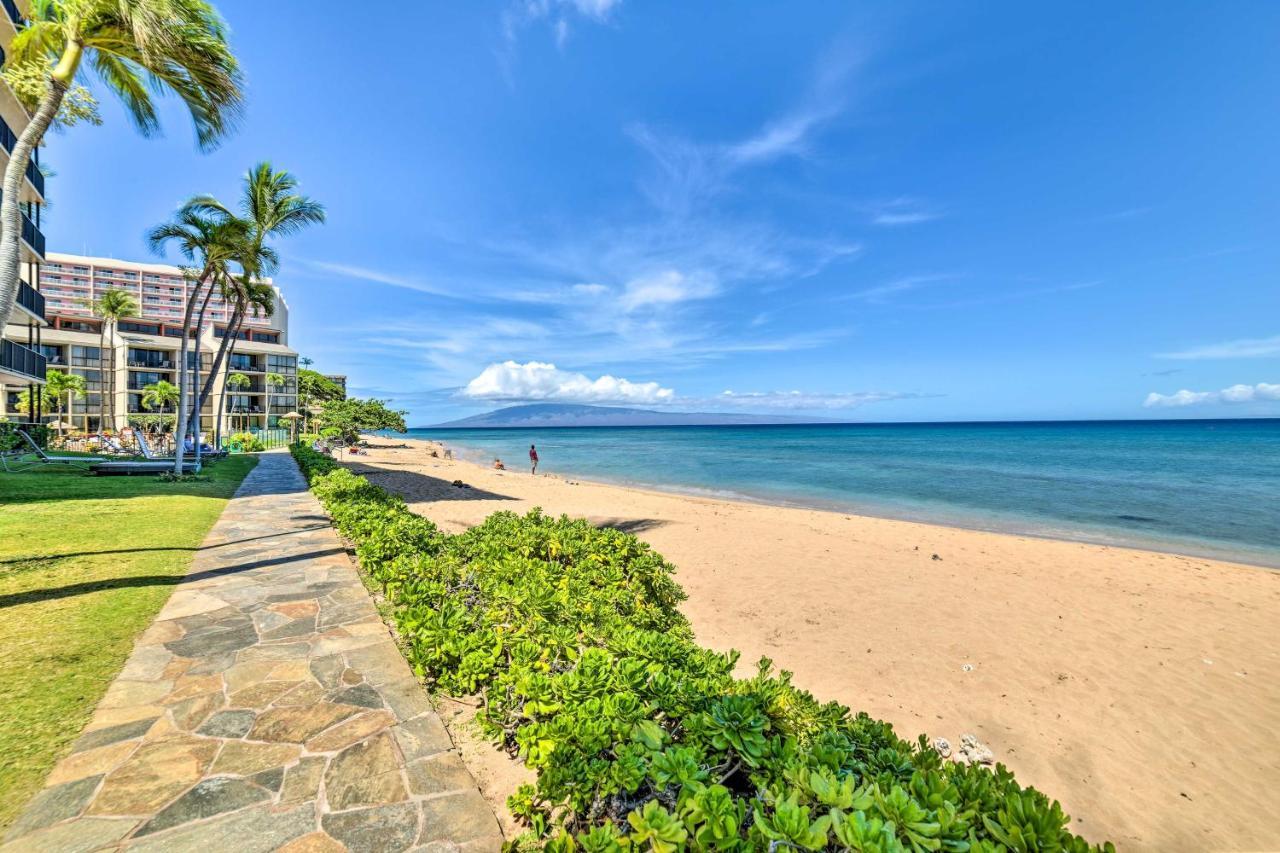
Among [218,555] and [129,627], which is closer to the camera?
[129,627]

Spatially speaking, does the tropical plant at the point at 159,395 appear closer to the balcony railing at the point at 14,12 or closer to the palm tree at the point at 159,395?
the palm tree at the point at 159,395

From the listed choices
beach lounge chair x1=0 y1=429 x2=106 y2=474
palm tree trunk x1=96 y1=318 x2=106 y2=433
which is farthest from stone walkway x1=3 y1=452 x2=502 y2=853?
palm tree trunk x1=96 y1=318 x2=106 y2=433

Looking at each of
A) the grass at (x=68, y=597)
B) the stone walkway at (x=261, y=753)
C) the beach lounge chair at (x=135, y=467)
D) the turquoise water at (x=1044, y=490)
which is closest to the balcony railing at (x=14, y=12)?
the beach lounge chair at (x=135, y=467)

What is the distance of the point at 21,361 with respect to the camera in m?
17.8

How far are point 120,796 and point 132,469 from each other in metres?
19.7

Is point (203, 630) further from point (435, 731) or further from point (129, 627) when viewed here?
point (435, 731)

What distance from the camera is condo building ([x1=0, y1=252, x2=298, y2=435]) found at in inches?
1857

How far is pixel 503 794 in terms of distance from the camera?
2982mm

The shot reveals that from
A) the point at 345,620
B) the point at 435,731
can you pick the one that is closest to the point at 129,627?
the point at 345,620

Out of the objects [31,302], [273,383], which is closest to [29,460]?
[31,302]

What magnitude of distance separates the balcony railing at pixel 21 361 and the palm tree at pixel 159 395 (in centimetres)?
3071

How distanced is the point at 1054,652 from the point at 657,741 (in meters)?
7.93

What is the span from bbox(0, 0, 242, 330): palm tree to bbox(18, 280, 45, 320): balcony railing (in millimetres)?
15879

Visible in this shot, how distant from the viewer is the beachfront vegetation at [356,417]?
87.9 feet
